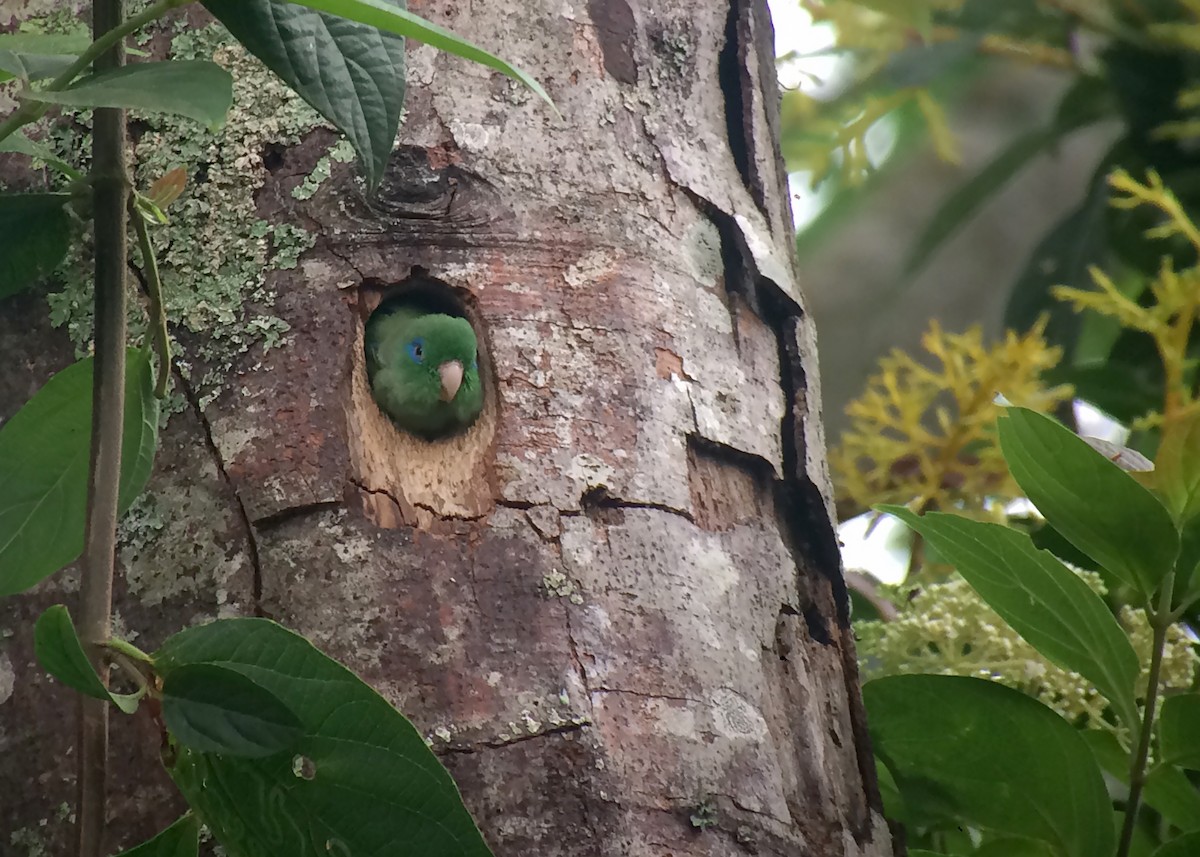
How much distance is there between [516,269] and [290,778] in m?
0.58

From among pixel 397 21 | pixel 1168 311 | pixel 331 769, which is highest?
pixel 397 21

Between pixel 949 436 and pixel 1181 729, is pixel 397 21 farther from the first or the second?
pixel 949 436

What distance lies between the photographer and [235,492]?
111 centimetres

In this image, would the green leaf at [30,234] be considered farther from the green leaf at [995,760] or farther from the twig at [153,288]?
the green leaf at [995,760]

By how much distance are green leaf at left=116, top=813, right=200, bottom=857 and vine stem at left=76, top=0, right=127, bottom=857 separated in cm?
4

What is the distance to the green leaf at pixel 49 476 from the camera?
0.95 meters

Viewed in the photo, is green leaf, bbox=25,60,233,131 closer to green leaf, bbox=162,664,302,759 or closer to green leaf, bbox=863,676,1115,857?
green leaf, bbox=162,664,302,759

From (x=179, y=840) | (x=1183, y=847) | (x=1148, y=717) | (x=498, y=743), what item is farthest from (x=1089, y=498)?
(x=179, y=840)

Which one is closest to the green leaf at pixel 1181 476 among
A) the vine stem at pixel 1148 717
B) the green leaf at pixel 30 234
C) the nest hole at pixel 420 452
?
the vine stem at pixel 1148 717

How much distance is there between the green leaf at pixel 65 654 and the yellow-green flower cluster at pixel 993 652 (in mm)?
871

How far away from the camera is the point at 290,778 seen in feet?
2.68

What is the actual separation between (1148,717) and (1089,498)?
0.21 metres

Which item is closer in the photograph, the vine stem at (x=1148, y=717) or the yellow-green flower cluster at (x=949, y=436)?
the vine stem at (x=1148, y=717)

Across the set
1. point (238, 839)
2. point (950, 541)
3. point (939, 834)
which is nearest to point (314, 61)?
point (238, 839)
